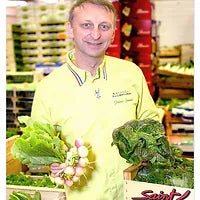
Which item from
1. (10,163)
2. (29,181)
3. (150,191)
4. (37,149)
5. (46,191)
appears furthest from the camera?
(10,163)

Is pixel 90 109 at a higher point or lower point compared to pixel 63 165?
higher

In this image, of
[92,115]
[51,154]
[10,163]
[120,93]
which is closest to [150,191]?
[51,154]

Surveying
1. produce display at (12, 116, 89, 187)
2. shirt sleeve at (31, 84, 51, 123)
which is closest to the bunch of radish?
produce display at (12, 116, 89, 187)

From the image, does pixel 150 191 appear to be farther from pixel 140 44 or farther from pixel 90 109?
pixel 140 44

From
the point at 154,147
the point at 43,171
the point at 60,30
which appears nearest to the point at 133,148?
the point at 154,147

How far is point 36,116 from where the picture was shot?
272cm

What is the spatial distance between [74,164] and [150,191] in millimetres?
400

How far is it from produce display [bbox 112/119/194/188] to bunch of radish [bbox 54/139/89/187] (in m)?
0.18

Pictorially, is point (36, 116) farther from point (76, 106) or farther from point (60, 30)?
point (60, 30)

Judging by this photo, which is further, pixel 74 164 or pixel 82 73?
pixel 82 73

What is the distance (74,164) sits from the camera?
86.4 inches

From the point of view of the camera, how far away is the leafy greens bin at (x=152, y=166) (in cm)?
199

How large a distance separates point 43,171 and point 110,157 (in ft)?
7.33

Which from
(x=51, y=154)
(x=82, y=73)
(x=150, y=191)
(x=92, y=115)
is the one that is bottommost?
(x=150, y=191)
